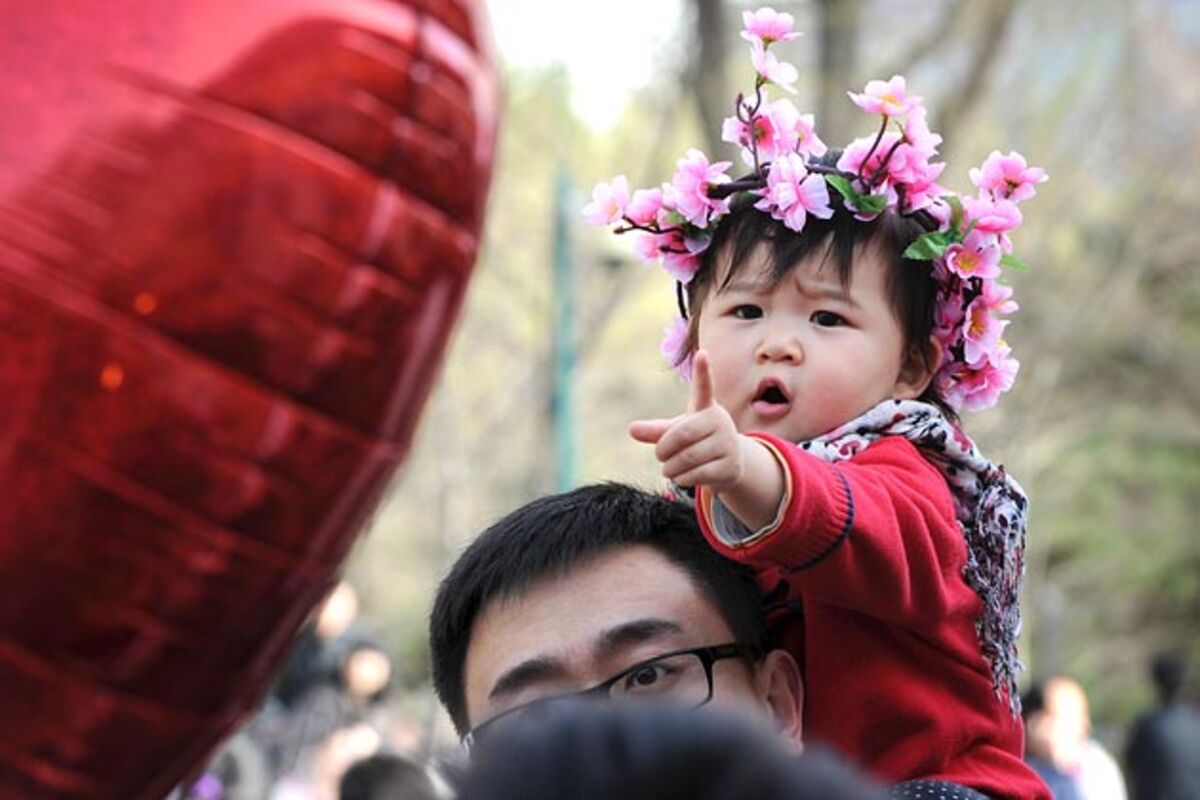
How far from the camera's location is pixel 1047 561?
26281 millimetres

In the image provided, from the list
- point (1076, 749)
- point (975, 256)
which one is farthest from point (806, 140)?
point (1076, 749)

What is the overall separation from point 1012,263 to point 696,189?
0.43 metres

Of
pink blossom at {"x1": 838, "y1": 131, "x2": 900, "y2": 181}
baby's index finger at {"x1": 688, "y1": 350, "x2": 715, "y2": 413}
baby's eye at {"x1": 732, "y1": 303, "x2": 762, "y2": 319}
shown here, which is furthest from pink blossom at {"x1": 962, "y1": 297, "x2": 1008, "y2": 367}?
baby's index finger at {"x1": 688, "y1": 350, "x2": 715, "y2": 413}

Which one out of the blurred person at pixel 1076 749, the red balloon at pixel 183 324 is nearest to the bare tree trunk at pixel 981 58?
the blurred person at pixel 1076 749

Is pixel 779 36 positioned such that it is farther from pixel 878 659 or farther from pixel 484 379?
pixel 484 379

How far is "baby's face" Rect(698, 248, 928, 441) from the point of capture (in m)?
2.28

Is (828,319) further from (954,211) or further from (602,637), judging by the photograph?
(602,637)

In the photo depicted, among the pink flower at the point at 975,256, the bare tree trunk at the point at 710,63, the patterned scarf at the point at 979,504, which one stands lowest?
the patterned scarf at the point at 979,504

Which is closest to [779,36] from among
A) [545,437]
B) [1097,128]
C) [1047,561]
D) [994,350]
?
[994,350]

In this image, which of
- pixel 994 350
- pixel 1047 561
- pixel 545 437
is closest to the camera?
pixel 994 350

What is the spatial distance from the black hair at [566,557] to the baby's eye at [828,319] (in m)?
0.28

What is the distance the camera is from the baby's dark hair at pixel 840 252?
238 centimetres

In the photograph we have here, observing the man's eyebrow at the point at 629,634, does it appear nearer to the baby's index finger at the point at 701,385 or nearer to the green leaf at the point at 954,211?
the baby's index finger at the point at 701,385

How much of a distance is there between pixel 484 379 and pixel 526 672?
864 inches
